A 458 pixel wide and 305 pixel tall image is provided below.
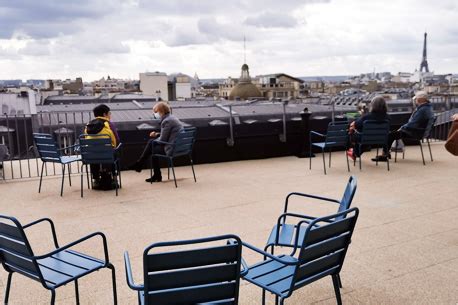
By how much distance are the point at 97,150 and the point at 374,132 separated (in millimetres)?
5159

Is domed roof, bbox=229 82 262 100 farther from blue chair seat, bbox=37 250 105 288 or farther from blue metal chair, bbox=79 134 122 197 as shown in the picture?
blue chair seat, bbox=37 250 105 288

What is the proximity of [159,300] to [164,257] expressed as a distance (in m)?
0.27

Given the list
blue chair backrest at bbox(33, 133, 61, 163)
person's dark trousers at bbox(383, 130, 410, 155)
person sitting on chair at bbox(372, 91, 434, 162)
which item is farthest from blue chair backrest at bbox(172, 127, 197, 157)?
person's dark trousers at bbox(383, 130, 410, 155)

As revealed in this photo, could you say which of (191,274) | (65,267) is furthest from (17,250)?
(191,274)

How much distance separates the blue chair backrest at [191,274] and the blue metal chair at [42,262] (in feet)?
2.68

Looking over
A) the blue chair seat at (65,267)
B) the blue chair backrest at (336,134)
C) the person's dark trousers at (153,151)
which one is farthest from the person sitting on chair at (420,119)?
the blue chair seat at (65,267)

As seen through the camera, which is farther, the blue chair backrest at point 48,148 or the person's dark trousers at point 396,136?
the person's dark trousers at point 396,136

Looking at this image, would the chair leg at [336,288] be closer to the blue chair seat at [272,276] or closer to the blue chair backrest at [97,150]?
the blue chair seat at [272,276]

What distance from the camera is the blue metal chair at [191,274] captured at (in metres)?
2.38

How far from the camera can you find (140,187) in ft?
26.5

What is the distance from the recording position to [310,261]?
9.48 feet

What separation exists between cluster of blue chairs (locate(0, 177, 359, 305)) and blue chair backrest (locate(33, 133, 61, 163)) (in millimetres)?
4238

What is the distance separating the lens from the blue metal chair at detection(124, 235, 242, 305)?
2.38 m

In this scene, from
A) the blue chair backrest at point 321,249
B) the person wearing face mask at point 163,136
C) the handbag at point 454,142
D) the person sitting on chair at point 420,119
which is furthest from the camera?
the person sitting on chair at point 420,119
